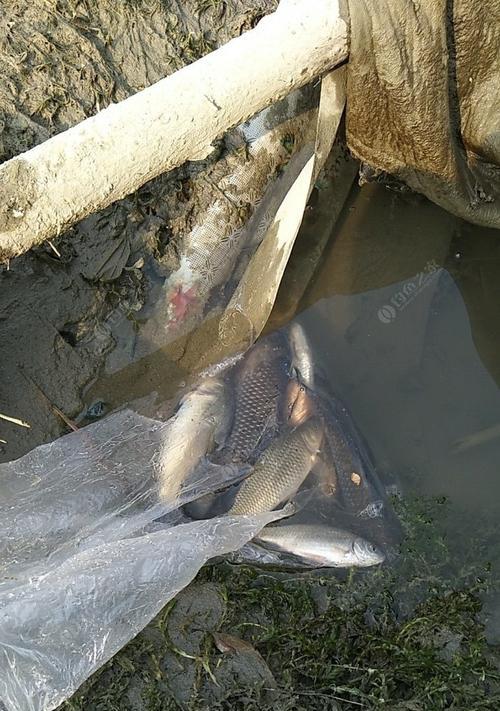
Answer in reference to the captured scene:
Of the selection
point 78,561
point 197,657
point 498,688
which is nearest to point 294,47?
point 78,561

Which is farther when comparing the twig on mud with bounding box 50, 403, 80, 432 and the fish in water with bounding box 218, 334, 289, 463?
the fish in water with bounding box 218, 334, 289, 463

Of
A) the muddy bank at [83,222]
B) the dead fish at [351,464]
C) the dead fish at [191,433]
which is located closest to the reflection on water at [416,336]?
the dead fish at [351,464]

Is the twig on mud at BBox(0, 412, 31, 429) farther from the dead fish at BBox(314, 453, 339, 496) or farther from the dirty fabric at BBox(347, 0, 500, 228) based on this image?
the dirty fabric at BBox(347, 0, 500, 228)

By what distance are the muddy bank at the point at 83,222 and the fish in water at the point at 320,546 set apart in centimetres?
122

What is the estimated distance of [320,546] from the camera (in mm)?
3580

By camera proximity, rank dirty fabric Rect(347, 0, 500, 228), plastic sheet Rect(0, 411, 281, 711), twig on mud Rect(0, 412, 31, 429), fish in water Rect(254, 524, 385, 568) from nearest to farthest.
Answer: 1. plastic sheet Rect(0, 411, 281, 711)
2. twig on mud Rect(0, 412, 31, 429)
3. dirty fabric Rect(347, 0, 500, 228)
4. fish in water Rect(254, 524, 385, 568)

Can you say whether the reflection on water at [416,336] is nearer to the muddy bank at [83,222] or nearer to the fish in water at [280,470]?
the fish in water at [280,470]

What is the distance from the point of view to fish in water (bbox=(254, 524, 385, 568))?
3572mm

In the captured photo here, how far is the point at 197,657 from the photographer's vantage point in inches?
120

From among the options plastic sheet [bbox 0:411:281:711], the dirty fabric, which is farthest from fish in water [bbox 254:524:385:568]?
the dirty fabric

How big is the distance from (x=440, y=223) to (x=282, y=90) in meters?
1.72

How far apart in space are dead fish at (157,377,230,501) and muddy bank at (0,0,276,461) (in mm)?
551

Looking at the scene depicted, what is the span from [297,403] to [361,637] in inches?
50.4

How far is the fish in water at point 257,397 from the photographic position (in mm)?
3822
